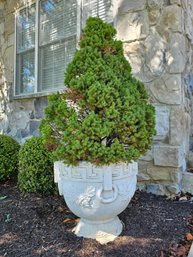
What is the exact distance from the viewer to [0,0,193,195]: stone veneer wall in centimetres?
291

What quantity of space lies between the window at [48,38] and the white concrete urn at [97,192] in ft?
7.47

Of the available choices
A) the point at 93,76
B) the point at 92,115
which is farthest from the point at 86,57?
the point at 92,115

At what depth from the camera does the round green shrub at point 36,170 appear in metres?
3.01

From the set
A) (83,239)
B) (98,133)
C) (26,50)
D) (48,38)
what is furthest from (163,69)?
(26,50)

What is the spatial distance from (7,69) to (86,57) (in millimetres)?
3685

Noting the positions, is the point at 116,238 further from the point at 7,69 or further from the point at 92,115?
the point at 7,69

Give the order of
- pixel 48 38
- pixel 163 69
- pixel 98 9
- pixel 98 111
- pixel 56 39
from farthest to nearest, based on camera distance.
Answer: pixel 48 38, pixel 56 39, pixel 98 9, pixel 163 69, pixel 98 111

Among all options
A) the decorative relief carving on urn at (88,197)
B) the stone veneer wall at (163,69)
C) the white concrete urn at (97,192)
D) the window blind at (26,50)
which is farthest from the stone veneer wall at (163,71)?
the window blind at (26,50)

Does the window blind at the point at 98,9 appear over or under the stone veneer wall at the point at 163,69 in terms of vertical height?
over

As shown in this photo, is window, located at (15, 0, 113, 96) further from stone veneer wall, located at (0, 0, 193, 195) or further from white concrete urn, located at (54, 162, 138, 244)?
white concrete urn, located at (54, 162, 138, 244)

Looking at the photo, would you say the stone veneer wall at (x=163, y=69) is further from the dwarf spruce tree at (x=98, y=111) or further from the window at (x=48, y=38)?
the dwarf spruce tree at (x=98, y=111)

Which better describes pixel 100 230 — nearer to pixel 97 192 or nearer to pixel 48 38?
pixel 97 192

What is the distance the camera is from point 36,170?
3004 millimetres

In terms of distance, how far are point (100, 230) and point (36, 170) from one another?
3.93 ft
